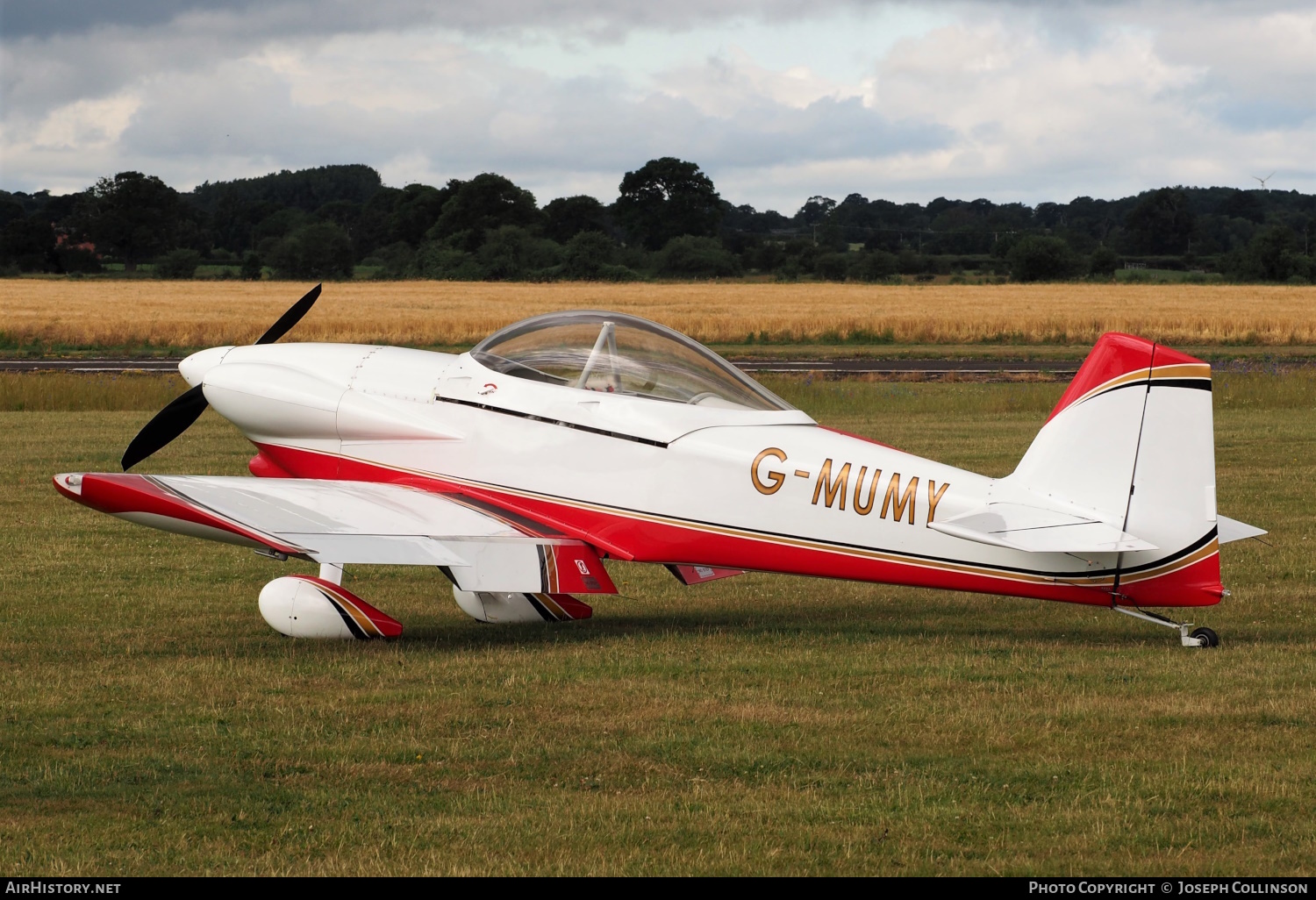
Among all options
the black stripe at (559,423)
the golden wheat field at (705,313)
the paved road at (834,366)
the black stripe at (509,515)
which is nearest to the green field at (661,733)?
the black stripe at (509,515)

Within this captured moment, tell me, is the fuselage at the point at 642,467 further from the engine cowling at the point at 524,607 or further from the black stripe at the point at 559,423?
the engine cowling at the point at 524,607

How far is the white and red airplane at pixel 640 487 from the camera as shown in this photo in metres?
7.95

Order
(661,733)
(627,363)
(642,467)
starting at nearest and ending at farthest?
1. (661,733)
2. (642,467)
3. (627,363)

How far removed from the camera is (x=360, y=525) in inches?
343

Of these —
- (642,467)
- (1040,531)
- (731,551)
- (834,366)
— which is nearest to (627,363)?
(642,467)

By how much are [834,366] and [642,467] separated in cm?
2871

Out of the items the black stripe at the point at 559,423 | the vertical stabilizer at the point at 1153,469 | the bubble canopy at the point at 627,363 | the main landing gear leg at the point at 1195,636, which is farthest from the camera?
the bubble canopy at the point at 627,363

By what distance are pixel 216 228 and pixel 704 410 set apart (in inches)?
4920

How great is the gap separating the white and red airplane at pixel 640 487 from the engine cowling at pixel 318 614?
0.04 feet

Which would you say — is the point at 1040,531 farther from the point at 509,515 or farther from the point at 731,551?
the point at 509,515

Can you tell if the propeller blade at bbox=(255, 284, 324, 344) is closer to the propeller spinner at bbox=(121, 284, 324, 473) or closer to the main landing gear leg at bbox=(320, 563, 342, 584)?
the propeller spinner at bbox=(121, 284, 324, 473)

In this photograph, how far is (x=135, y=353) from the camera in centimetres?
4147

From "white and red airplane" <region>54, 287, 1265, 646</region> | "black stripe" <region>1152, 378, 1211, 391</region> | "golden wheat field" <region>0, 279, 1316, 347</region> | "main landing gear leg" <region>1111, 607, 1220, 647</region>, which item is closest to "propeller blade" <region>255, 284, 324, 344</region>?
"white and red airplane" <region>54, 287, 1265, 646</region>
